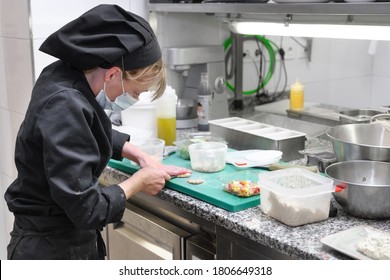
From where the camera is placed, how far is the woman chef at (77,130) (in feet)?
3.88

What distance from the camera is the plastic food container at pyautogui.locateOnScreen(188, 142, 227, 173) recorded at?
5.42 feet

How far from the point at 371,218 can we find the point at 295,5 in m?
0.70

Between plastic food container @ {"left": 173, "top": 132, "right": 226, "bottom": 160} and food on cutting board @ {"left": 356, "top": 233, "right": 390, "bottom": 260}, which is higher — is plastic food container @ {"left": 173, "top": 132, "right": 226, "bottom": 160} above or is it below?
above

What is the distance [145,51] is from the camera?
128 cm

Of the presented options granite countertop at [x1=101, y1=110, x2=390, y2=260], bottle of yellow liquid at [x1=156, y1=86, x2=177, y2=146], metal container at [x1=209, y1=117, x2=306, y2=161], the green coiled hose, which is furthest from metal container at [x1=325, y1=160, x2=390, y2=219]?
the green coiled hose

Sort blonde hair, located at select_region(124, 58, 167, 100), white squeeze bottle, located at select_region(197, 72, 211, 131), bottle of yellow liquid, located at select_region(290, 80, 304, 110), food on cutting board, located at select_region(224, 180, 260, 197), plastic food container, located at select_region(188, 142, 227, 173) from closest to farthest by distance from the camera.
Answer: blonde hair, located at select_region(124, 58, 167, 100) < food on cutting board, located at select_region(224, 180, 260, 197) < plastic food container, located at select_region(188, 142, 227, 173) < white squeeze bottle, located at select_region(197, 72, 211, 131) < bottle of yellow liquid, located at select_region(290, 80, 304, 110)

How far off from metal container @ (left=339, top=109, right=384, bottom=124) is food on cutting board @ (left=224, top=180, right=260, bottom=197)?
631 millimetres

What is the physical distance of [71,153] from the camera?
117 centimetres

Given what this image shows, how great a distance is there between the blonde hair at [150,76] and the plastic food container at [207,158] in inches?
12.4

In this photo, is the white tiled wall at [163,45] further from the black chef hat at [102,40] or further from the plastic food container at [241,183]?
the plastic food container at [241,183]

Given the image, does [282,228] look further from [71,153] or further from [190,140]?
[190,140]

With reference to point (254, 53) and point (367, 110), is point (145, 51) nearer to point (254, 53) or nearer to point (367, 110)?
point (367, 110)

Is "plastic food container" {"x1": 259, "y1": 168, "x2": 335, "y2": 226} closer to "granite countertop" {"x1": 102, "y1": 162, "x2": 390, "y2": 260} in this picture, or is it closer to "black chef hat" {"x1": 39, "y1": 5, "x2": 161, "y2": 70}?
"granite countertop" {"x1": 102, "y1": 162, "x2": 390, "y2": 260}
